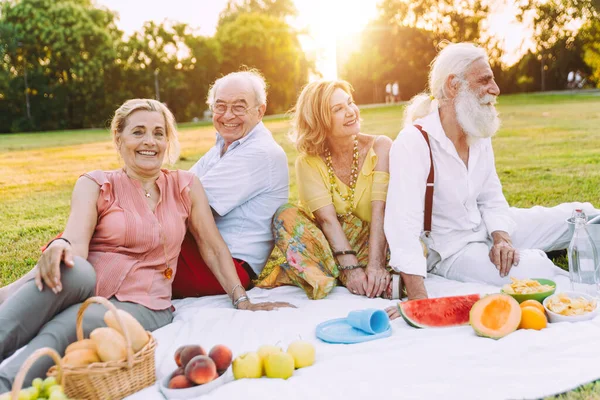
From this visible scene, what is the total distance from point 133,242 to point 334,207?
5.00 feet

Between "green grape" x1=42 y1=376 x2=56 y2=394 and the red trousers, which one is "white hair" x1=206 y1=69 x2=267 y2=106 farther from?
"green grape" x1=42 y1=376 x2=56 y2=394

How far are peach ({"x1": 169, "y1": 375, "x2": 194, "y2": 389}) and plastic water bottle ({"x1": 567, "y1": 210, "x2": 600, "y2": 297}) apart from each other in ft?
8.66

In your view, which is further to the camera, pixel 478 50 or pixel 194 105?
pixel 194 105

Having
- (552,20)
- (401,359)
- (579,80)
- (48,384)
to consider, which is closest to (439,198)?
(401,359)

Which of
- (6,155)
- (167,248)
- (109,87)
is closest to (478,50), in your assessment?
(167,248)

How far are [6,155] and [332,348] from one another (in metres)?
17.7

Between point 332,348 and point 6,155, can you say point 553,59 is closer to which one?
point 6,155

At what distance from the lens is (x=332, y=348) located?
11.0ft

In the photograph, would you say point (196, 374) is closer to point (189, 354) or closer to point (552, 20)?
point (189, 354)

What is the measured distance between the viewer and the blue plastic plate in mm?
3416

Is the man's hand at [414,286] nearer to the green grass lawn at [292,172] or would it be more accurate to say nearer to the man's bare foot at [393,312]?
the man's bare foot at [393,312]

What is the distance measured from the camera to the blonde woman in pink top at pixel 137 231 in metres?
3.26

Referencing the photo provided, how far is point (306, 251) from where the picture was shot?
4.43 meters

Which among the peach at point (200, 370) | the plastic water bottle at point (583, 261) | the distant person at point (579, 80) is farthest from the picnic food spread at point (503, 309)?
the distant person at point (579, 80)
